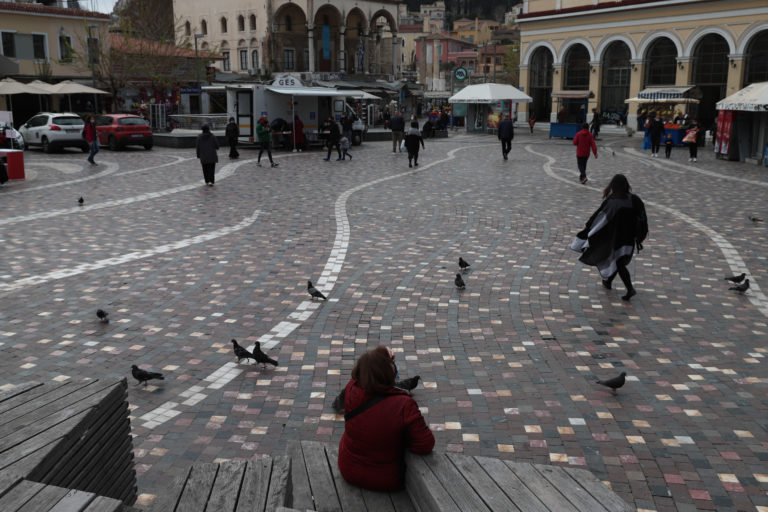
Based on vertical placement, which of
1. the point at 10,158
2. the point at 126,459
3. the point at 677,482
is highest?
the point at 10,158

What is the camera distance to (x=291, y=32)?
63.1m

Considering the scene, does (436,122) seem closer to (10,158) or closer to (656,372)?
(10,158)

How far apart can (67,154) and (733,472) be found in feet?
88.1

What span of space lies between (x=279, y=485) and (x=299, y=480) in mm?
431

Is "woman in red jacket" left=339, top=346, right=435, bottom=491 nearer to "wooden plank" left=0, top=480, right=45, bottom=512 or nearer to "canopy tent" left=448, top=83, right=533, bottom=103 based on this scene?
"wooden plank" left=0, top=480, right=45, bottom=512

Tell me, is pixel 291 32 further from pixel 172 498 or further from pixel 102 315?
pixel 172 498

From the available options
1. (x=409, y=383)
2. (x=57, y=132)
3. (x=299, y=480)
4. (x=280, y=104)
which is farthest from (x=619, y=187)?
(x=57, y=132)

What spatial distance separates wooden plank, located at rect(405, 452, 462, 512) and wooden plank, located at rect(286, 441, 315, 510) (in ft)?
1.73

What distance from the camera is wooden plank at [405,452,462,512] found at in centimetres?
327

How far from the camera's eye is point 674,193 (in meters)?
16.9

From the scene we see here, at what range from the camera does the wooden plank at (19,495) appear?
2.80m

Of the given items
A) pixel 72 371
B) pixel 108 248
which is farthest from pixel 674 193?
pixel 72 371

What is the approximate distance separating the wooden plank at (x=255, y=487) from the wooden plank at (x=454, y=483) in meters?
0.83

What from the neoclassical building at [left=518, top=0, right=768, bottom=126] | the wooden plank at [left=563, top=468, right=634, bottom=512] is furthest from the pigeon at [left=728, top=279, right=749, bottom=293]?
the neoclassical building at [left=518, top=0, right=768, bottom=126]
